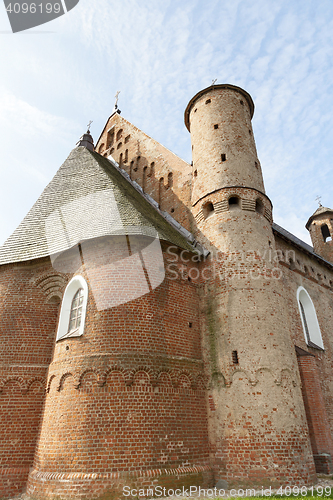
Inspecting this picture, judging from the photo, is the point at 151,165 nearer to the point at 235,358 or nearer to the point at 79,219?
the point at 79,219

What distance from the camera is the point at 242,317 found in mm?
11578

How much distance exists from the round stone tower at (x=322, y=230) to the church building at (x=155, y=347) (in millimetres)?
12780

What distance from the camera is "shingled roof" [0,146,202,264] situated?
1189 cm

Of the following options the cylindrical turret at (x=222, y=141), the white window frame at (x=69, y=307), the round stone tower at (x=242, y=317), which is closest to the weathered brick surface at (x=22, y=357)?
the white window frame at (x=69, y=307)

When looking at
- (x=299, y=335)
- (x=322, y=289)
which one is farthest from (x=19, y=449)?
(x=322, y=289)

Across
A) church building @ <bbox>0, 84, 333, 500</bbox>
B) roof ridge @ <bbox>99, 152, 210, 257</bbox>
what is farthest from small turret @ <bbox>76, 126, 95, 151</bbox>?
church building @ <bbox>0, 84, 333, 500</bbox>

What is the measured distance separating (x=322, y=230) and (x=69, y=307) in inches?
925

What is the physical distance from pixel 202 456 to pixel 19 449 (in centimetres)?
525

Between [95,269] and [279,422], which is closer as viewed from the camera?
[279,422]

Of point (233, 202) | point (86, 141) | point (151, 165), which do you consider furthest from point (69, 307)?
point (86, 141)

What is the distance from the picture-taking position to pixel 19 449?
9641mm

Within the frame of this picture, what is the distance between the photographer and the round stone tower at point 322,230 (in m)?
26.5

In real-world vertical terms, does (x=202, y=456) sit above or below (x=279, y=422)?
below

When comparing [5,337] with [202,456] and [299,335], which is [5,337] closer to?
[202,456]
